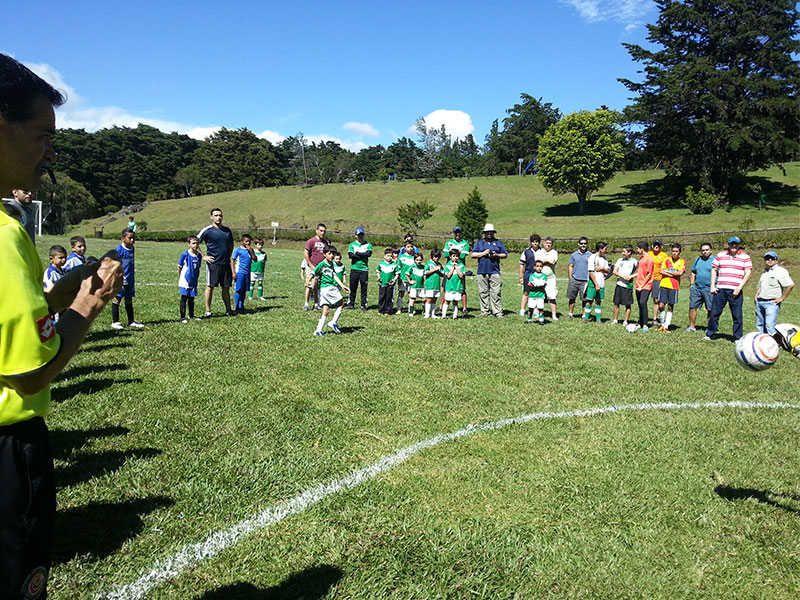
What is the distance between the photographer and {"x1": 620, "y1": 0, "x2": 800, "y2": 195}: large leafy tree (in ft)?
154

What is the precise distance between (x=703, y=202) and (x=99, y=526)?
56.5 metres

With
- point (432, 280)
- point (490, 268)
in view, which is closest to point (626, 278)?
point (490, 268)

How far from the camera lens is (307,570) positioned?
3033 mm

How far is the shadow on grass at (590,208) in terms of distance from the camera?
5955 cm

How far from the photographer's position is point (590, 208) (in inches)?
2448

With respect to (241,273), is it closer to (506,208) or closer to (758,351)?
(758,351)

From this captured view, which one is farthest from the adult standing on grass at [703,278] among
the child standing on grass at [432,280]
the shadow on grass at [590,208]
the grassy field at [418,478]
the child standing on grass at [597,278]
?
the shadow on grass at [590,208]

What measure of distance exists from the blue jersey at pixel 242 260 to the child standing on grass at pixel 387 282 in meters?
3.49

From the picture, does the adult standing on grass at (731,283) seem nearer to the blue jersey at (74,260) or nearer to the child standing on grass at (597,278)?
the child standing on grass at (597,278)

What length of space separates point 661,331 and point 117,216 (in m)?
91.3

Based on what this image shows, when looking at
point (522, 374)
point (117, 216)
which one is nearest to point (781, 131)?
point (522, 374)

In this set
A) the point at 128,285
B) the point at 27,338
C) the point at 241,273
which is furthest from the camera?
the point at 241,273

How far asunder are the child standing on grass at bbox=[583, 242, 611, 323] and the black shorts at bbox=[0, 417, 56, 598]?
13.3 m

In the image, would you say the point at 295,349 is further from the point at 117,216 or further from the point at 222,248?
the point at 117,216
